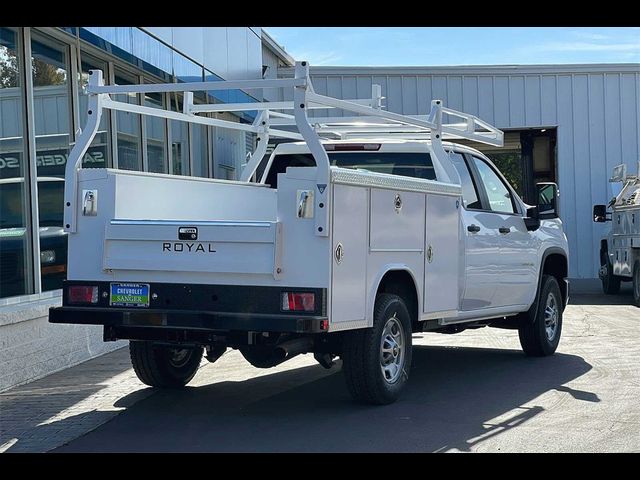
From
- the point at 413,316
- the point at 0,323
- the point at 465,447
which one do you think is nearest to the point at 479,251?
the point at 413,316

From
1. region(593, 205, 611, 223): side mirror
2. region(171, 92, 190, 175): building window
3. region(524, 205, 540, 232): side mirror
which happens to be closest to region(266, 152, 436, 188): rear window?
Answer: region(524, 205, 540, 232): side mirror

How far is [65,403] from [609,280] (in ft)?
43.6

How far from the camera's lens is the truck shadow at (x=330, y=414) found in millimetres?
6750

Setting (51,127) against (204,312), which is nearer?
(204,312)

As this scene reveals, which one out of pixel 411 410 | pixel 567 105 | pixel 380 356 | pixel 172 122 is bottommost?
pixel 411 410

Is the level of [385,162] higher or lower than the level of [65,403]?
higher

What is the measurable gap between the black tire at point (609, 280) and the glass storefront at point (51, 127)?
30.3 ft

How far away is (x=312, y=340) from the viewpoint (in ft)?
24.8

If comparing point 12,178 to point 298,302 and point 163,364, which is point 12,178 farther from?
point 298,302

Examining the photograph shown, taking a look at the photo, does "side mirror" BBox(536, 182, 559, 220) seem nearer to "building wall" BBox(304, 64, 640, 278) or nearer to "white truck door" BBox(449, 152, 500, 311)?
"white truck door" BBox(449, 152, 500, 311)

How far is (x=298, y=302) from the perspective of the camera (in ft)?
22.9

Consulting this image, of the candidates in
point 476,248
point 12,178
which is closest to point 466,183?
point 476,248

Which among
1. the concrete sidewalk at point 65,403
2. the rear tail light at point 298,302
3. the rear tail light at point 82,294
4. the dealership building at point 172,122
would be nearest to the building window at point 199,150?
the dealership building at point 172,122

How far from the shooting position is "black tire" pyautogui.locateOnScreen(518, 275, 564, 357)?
35.0ft
